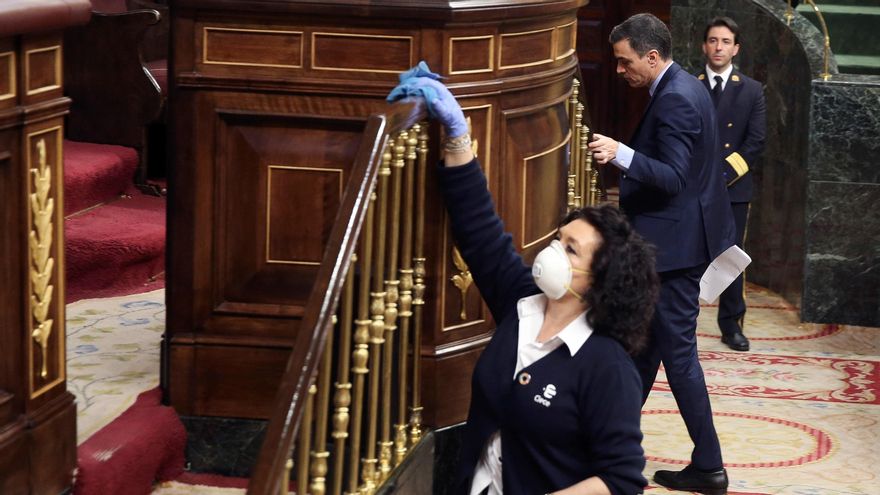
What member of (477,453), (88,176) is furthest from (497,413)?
(88,176)

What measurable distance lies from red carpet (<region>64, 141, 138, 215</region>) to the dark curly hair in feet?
9.91

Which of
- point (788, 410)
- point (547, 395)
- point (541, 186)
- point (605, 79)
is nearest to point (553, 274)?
point (547, 395)

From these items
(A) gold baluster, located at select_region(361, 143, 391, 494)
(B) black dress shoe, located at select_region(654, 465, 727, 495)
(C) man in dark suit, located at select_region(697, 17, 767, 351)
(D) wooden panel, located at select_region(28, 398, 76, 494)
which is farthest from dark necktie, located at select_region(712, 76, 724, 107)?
(D) wooden panel, located at select_region(28, 398, 76, 494)

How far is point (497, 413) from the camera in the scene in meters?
3.62

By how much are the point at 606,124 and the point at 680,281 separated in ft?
17.5

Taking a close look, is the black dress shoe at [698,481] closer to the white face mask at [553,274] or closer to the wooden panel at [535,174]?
the wooden panel at [535,174]

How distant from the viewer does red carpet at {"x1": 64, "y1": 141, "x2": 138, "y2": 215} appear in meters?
6.12

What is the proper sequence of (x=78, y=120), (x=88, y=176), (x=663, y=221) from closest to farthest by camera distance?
1. (x=663, y=221)
2. (x=88, y=176)
3. (x=78, y=120)

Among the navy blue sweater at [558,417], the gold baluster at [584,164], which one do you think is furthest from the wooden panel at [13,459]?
the gold baluster at [584,164]

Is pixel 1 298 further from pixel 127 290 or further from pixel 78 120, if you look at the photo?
pixel 78 120

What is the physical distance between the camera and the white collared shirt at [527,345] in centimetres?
353

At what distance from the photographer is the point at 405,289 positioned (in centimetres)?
384

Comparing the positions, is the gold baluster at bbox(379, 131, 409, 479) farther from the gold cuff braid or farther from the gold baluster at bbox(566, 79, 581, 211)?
the gold baluster at bbox(566, 79, 581, 211)

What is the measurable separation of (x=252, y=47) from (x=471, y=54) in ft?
1.95
